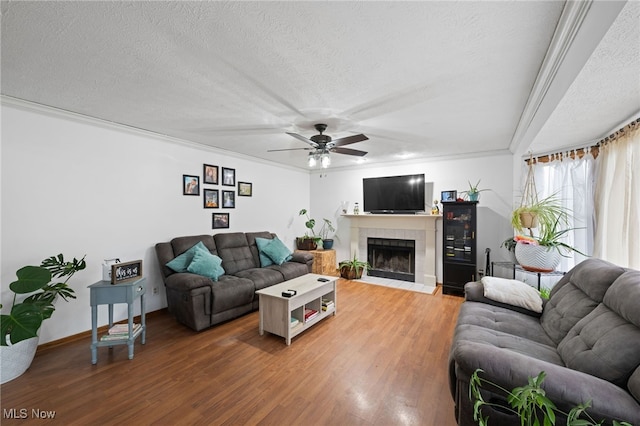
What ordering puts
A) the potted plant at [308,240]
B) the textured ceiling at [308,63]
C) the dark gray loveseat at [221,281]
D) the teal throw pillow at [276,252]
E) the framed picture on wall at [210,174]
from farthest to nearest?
the potted plant at [308,240] → the teal throw pillow at [276,252] → the framed picture on wall at [210,174] → the dark gray loveseat at [221,281] → the textured ceiling at [308,63]

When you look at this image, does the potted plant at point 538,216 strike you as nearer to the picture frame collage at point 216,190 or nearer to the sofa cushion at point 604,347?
the sofa cushion at point 604,347

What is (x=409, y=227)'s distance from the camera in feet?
16.7

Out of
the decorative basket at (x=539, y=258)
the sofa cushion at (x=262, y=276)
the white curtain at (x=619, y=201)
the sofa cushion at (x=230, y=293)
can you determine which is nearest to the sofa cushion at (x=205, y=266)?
the sofa cushion at (x=230, y=293)

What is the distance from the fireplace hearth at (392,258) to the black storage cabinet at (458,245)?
0.75m

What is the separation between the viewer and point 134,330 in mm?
2547

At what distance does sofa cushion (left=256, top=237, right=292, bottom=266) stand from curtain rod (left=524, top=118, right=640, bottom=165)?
3925 millimetres

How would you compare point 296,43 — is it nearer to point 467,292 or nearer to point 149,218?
point 467,292

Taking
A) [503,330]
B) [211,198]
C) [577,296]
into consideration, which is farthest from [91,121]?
[577,296]

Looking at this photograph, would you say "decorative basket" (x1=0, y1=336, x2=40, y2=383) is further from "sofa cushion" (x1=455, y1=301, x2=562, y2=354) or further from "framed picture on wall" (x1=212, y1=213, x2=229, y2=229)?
"sofa cushion" (x1=455, y1=301, x2=562, y2=354)

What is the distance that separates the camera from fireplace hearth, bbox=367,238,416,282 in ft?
16.9

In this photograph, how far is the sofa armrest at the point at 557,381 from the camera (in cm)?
108

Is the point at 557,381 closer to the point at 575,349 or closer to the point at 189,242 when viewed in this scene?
the point at 575,349

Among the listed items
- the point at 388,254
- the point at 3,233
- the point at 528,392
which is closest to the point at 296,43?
the point at 528,392

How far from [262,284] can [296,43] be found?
9.48 ft
